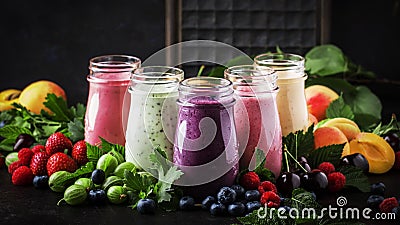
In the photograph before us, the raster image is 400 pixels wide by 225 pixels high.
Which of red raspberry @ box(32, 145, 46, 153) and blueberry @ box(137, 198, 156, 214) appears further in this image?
red raspberry @ box(32, 145, 46, 153)

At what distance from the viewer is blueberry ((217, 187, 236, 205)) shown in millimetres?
1234

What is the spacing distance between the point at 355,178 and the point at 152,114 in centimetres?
37

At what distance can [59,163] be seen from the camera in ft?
4.47

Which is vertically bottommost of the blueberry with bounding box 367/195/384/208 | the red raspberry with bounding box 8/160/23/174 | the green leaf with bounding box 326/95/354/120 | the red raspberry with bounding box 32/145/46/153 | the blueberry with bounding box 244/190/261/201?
the blueberry with bounding box 367/195/384/208

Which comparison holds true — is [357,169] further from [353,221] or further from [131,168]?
[131,168]

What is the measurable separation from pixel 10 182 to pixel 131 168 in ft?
0.81

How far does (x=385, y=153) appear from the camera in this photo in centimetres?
146

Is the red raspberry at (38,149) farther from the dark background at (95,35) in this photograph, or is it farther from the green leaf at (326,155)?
the dark background at (95,35)

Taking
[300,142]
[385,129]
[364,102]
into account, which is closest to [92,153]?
[300,142]

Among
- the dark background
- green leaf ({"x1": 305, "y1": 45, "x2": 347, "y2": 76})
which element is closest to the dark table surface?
green leaf ({"x1": 305, "y1": 45, "x2": 347, "y2": 76})

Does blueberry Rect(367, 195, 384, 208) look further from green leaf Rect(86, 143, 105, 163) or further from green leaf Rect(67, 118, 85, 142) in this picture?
green leaf Rect(67, 118, 85, 142)

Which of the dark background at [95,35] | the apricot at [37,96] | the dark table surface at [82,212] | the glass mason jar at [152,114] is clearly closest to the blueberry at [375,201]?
the dark table surface at [82,212]

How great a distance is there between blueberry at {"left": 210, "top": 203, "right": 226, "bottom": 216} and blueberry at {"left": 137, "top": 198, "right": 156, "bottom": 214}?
9 cm

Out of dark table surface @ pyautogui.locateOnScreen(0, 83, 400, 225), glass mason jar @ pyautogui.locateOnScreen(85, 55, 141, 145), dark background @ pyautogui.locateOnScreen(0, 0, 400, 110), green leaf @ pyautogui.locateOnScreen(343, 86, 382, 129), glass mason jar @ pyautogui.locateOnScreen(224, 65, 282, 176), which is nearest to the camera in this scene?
dark table surface @ pyautogui.locateOnScreen(0, 83, 400, 225)
